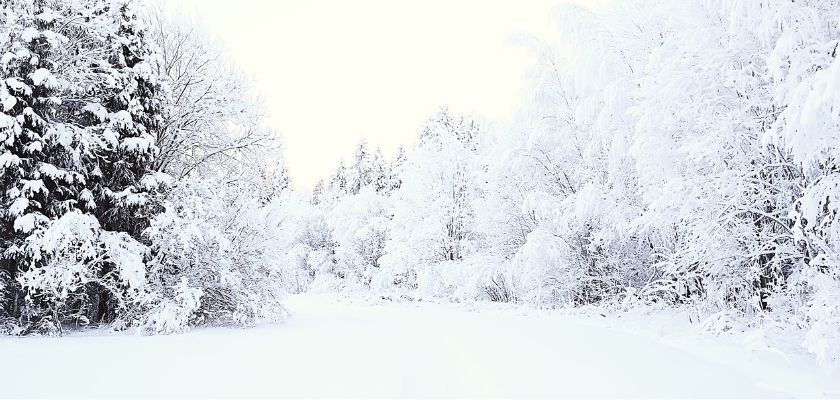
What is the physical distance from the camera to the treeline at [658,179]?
5.99 m

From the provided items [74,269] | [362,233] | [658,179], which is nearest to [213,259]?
[74,269]

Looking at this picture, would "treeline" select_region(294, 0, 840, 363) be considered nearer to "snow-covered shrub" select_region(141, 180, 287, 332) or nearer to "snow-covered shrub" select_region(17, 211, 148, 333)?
"snow-covered shrub" select_region(141, 180, 287, 332)

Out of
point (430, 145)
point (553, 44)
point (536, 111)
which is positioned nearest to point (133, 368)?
point (536, 111)

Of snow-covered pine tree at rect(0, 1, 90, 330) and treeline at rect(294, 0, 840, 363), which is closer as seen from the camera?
treeline at rect(294, 0, 840, 363)

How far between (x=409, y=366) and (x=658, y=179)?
6.24 m

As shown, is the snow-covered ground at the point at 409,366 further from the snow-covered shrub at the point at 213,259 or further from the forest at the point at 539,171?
the snow-covered shrub at the point at 213,259

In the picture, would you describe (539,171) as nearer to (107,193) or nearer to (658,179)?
(658,179)

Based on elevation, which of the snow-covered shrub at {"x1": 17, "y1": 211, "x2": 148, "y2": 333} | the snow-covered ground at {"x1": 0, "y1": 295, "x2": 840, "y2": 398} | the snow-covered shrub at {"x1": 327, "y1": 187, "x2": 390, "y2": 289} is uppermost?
the snow-covered shrub at {"x1": 327, "y1": 187, "x2": 390, "y2": 289}

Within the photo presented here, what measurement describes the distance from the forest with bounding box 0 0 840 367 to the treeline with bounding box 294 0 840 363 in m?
0.05

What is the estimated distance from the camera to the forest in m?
6.80

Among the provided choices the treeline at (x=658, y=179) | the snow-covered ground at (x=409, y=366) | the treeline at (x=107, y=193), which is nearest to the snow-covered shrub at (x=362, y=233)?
the treeline at (x=658, y=179)

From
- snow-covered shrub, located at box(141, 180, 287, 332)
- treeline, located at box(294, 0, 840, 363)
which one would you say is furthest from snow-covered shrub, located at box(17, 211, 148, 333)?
treeline, located at box(294, 0, 840, 363)

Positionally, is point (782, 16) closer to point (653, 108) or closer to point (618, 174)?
point (653, 108)

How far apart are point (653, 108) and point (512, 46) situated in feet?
24.0
